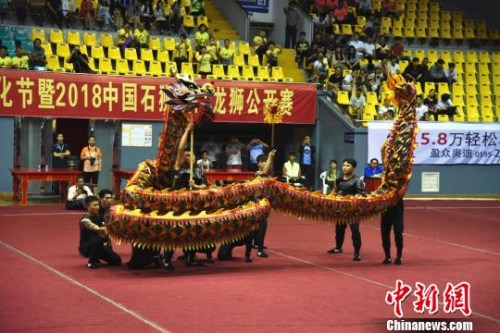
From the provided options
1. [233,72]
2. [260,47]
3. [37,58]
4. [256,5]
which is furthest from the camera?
[256,5]

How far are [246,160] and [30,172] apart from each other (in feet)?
23.7

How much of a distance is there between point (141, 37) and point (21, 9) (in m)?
3.60

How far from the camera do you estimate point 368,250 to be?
657 inches

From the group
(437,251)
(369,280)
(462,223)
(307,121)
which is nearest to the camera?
(369,280)

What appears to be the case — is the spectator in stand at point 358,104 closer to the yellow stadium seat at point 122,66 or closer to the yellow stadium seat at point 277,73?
the yellow stadium seat at point 277,73

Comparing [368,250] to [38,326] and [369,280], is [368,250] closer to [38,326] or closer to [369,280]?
[369,280]

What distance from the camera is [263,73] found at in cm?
2825

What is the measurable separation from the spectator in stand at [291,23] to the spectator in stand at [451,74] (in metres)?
5.23

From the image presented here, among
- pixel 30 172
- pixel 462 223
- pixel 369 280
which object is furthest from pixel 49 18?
pixel 369 280

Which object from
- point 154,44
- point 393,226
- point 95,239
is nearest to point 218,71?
point 154,44

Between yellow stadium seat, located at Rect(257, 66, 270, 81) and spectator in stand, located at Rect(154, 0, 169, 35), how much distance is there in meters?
3.28

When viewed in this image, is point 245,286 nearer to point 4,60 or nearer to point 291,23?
point 4,60

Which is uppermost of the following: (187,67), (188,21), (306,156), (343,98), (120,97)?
(188,21)

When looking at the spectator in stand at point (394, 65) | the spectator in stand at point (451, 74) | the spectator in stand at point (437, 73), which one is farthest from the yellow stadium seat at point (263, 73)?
the spectator in stand at point (451, 74)
